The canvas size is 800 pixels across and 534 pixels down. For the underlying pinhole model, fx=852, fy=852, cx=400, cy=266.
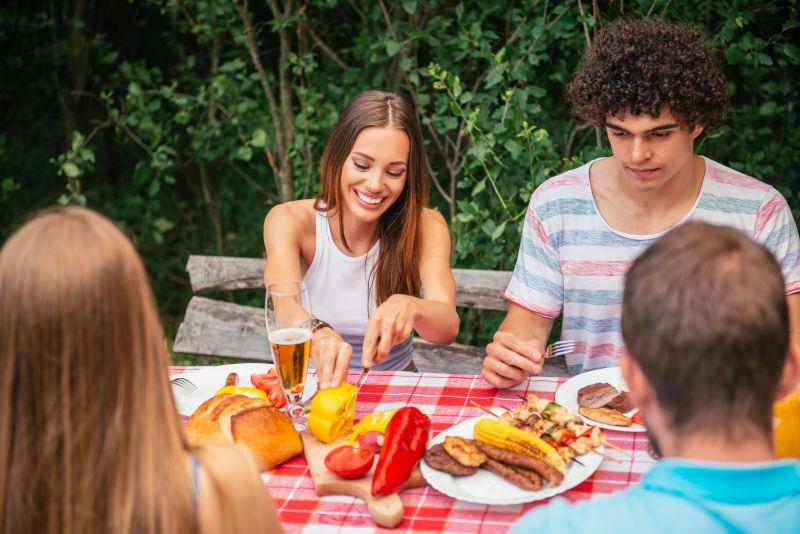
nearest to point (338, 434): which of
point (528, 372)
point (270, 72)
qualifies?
point (528, 372)

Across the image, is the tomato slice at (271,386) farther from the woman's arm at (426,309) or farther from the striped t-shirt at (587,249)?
the striped t-shirt at (587,249)

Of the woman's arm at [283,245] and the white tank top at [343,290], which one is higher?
the woman's arm at [283,245]

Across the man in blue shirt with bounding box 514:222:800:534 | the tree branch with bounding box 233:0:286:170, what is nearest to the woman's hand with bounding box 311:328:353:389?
the man in blue shirt with bounding box 514:222:800:534

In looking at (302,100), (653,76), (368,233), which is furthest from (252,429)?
(302,100)

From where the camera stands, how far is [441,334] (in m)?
2.66

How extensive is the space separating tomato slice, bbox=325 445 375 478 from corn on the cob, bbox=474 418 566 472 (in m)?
0.24

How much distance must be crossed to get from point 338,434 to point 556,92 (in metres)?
3.09

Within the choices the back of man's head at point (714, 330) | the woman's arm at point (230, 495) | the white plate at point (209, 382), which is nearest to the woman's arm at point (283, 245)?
the white plate at point (209, 382)

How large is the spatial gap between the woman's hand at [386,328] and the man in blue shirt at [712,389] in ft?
3.21

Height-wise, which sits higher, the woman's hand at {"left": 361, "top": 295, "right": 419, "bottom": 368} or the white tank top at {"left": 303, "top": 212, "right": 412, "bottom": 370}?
the woman's hand at {"left": 361, "top": 295, "right": 419, "bottom": 368}

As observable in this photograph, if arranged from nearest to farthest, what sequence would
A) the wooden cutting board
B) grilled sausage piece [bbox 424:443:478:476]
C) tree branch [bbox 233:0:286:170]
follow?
the wooden cutting board
grilled sausage piece [bbox 424:443:478:476]
tree branch [bbox 233:0:286:170]

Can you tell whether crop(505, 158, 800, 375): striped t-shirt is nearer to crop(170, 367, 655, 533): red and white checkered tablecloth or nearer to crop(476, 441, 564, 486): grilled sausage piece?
crop(170, 367, 655, 533): red and white checkered tablecloth

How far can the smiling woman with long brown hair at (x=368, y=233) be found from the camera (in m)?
2.76

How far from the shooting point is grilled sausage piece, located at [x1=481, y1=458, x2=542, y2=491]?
161 cm
